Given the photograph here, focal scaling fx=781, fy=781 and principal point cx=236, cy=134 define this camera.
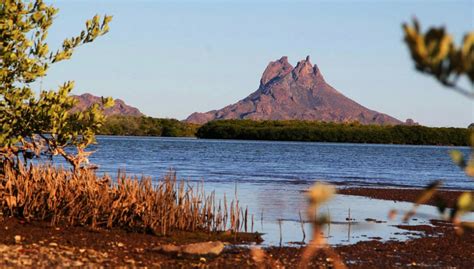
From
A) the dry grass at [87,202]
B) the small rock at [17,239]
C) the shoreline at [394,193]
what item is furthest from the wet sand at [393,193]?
the small rock at [17,239]

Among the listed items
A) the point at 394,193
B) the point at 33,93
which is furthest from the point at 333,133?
the point at 33,93

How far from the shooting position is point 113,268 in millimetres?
12742

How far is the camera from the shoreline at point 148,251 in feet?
43.9

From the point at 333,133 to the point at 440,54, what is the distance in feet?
590

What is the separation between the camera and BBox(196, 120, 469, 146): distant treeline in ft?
593

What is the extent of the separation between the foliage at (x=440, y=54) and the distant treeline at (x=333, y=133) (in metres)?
178

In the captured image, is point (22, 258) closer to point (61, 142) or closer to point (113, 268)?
point (113, 268)

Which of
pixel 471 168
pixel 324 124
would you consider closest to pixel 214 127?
pixel 324 124

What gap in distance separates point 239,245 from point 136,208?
7.80 ft

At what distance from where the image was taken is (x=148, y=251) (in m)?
14.9

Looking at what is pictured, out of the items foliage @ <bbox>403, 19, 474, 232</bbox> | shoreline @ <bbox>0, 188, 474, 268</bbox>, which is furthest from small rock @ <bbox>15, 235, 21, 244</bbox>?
foliage @ <bbox>403, 19, 474, 232</bbox>

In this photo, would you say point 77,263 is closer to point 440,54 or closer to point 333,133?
point 440,54

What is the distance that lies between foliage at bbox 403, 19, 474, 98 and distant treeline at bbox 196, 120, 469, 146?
17833cm

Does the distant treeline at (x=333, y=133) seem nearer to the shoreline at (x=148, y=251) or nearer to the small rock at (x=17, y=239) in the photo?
the shoreline at (x=148, y=251)
